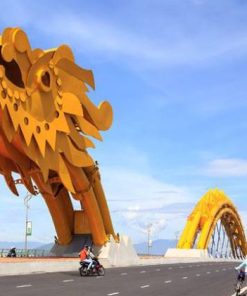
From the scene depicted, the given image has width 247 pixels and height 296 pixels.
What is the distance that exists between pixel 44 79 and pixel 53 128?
2.85 metres

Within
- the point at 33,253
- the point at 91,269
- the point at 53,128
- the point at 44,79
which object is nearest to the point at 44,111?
the point at 53,128

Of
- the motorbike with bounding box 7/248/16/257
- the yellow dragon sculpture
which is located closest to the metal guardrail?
the motorbike with bounding box 7/248/16/257

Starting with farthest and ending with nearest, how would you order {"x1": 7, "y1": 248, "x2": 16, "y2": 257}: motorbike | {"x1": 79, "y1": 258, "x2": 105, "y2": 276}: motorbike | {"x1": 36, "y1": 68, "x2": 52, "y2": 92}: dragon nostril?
{"x1": 7, "y1": 248, "x2": 16, "y2": 257}: motorbike, {"x1": 36, "y1": 68, "x2": 52, "y2": 92}: dragon nostril, {"x1": 79, "y1": 258, "x2": 105, "y2": 276}: motorbike

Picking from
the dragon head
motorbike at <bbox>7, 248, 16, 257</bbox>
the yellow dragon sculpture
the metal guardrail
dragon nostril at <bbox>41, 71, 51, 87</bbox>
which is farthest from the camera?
the metal guardrail

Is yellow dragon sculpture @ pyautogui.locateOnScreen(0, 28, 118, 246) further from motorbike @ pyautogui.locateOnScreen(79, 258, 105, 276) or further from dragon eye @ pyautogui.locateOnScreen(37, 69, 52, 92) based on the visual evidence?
motorbike @ pyautogui.locateOnScreen(79, 258, 105, 276)

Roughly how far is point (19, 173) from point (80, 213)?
707 cm

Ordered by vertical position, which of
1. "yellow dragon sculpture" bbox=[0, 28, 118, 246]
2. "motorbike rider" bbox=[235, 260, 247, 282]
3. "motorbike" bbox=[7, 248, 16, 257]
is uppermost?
"yellow dragon sculpture" bbox=[0, 28, 118, 246]

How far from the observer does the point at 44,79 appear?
31.6m

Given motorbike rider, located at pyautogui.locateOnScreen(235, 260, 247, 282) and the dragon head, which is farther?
the dragon head

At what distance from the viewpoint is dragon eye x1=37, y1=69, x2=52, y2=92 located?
30648mm

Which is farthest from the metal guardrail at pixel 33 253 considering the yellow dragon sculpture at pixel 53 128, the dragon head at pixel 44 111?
the dragon head at pixel 44 111

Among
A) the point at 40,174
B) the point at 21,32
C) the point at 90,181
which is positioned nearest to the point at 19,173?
the point at 40,174

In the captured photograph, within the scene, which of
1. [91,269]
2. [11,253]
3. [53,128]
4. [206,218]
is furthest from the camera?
[206,218]

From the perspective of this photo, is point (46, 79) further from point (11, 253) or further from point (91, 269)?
point (11, 253)
